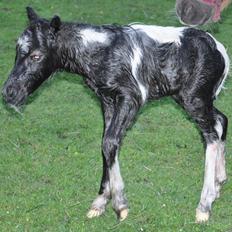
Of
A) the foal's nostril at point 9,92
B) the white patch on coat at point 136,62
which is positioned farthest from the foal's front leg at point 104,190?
the foal's nostril at point 9,92

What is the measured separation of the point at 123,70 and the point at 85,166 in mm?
1986

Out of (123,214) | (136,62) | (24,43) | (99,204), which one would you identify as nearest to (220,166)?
(123,214)

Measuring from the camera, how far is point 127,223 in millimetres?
6434

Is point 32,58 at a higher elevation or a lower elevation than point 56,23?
lower

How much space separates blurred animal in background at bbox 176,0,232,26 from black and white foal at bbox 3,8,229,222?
0.46 meters

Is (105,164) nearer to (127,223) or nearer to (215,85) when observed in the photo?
(127,223)

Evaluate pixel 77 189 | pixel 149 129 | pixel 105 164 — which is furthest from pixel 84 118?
pixel 105 164

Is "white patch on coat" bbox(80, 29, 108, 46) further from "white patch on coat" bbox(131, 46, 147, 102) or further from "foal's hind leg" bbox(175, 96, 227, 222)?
"foal's hind leg" bbox(175, 96, 227, 222)

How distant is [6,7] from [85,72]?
409 inches

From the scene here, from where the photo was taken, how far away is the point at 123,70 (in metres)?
6.27

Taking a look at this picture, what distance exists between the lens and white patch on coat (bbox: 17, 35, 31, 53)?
608cm

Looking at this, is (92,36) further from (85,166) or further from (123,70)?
(85,166)

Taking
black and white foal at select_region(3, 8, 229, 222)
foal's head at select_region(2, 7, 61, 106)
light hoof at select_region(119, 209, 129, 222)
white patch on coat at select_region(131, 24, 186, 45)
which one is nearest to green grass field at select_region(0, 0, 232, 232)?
light hoof at select_region(119, 209, 129, 222)

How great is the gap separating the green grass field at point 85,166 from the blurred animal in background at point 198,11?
5.43 feet
